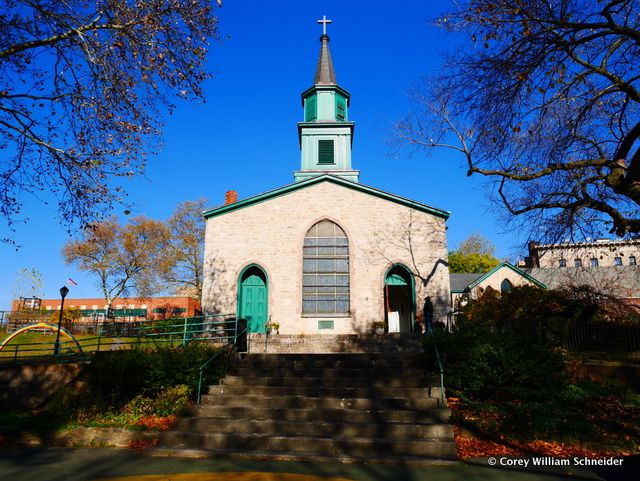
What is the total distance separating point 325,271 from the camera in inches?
768

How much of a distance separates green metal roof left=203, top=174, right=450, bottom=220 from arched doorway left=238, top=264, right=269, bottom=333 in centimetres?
299

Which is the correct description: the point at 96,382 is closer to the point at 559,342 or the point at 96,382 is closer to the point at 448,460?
the point at 448,460

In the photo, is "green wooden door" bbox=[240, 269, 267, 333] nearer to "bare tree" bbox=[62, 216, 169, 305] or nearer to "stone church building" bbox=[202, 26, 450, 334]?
"stone church building" bbox=[202, 26, 450, 334]

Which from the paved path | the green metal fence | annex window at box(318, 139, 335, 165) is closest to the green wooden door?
the green metal fence

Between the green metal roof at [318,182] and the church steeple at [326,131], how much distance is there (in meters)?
3.93

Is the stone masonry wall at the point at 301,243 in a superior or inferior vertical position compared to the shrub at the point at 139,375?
superior

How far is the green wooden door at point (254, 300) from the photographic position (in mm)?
18906

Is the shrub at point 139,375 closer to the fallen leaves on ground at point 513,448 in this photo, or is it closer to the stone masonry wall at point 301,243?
the fallen leaves on ground at point 513,448

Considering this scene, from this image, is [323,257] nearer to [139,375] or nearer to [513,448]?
[139,375]

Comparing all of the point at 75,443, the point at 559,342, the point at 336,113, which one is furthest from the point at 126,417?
the point at 336,113

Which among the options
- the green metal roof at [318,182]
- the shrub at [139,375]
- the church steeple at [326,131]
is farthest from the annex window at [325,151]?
the shrub at [139,375]

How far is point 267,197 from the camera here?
20312mm

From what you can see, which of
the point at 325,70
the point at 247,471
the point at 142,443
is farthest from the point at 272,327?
the point at 325,70

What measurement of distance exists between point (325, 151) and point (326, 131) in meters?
1.20
